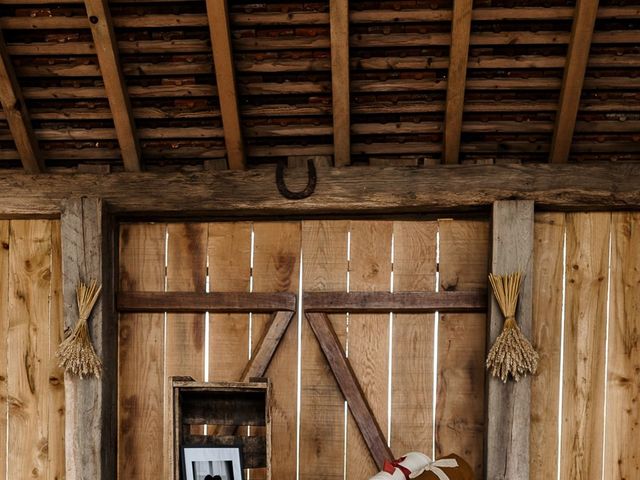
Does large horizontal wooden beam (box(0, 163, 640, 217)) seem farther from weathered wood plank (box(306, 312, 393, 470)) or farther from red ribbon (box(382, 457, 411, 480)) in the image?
red ribbon (box(382, 457, 411, 480))

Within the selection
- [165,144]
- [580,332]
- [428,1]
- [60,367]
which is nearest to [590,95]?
[428,1]

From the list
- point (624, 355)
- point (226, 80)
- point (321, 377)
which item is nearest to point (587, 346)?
point (624, 355)

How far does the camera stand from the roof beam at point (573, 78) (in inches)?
119

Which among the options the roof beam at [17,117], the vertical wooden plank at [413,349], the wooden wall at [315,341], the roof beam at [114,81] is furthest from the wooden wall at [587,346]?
the roof beam at [17,117]

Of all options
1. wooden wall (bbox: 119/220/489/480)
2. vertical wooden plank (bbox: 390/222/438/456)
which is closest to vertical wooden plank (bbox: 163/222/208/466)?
wooden wall (bbox: 119/220/489/480)

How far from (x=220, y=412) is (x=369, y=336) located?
887 mm

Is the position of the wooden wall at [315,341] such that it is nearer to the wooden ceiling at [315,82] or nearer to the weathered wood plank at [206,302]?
the weathered wood plank at [206,302]

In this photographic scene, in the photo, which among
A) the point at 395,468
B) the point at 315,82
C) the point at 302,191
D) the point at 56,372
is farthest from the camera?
the point at 56,372

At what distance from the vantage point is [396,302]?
3.81 metres

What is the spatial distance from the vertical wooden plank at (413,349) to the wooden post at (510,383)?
1.13 feet

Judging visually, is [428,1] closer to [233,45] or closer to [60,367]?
[233,45]

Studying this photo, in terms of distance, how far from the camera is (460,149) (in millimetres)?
3680

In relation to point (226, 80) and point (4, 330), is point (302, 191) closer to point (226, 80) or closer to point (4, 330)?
point (226, 80)

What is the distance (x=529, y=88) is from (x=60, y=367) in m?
2.72
